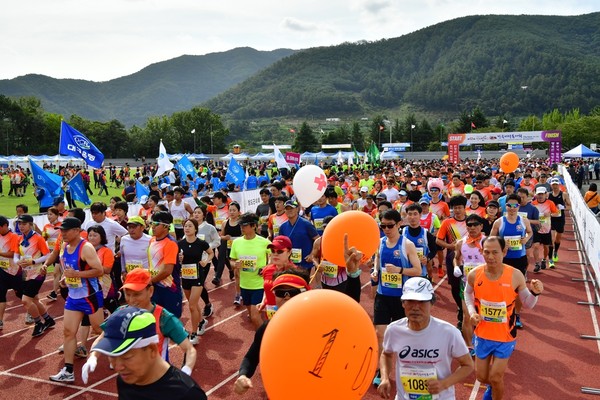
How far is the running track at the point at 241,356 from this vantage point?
5.91 m

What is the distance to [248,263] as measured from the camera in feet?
22.4

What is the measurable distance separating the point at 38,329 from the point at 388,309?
5.83 meters

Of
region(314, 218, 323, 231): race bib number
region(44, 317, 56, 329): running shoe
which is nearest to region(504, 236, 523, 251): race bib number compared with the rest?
region(314, 218, 323, 231): race bib number

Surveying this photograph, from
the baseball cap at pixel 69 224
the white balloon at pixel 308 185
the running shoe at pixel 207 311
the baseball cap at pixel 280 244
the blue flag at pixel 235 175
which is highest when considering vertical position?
the white balloon at pixel 308 185

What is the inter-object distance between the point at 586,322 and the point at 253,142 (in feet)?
540

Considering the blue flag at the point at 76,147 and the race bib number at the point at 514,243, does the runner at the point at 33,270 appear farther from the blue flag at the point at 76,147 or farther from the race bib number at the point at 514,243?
→ the race bib number at the point at 514,243

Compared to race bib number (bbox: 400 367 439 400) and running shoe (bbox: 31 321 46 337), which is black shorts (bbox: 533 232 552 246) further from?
running shoe (bbox: 31 321 46 337)

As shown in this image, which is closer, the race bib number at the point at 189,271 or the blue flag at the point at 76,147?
the race bib number at the point at 189,271

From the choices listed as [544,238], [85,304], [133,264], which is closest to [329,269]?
[133,264]

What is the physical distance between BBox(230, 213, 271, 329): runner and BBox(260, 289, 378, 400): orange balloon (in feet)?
12.8

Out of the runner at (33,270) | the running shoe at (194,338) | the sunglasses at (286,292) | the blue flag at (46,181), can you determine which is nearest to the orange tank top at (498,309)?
the sunglasses at (286,292)

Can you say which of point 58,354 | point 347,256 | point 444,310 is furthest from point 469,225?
point 58,354

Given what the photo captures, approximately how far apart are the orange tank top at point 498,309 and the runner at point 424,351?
1.38m

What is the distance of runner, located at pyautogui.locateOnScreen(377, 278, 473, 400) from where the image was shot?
356cm
